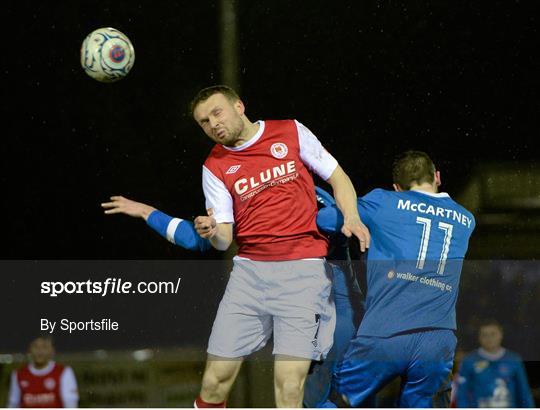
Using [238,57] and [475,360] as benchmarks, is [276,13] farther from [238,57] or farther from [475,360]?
[475,360]

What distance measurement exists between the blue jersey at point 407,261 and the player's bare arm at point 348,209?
0.07m

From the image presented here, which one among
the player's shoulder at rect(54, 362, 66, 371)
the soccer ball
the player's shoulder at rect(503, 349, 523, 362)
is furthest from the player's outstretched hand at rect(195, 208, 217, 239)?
the player's shoulder at rect(54, 362, 66, 371)

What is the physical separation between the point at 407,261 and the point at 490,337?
135 cm

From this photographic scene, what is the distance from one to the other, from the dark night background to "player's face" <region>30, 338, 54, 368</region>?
1.60ft

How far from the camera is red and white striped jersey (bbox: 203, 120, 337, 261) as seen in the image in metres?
3.96

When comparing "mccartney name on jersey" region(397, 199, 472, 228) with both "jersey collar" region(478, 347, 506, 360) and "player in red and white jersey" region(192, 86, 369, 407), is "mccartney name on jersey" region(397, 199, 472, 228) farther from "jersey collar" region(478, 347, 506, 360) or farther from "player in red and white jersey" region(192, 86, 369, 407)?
"jersey collar" region(478, 347, 506, 360)

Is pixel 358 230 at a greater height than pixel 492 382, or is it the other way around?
pixel 358 230

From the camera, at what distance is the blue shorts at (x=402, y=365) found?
3994 millimetres

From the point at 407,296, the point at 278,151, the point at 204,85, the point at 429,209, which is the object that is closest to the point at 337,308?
the point at 407,296

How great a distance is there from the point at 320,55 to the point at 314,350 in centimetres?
221

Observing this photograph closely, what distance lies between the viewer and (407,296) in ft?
13.2

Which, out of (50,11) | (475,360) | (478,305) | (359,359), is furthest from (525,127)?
(50,11)

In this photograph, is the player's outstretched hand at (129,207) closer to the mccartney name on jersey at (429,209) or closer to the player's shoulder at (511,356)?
the mccartney name on jersey at (429,209)

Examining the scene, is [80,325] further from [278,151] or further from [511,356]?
[511,356]
